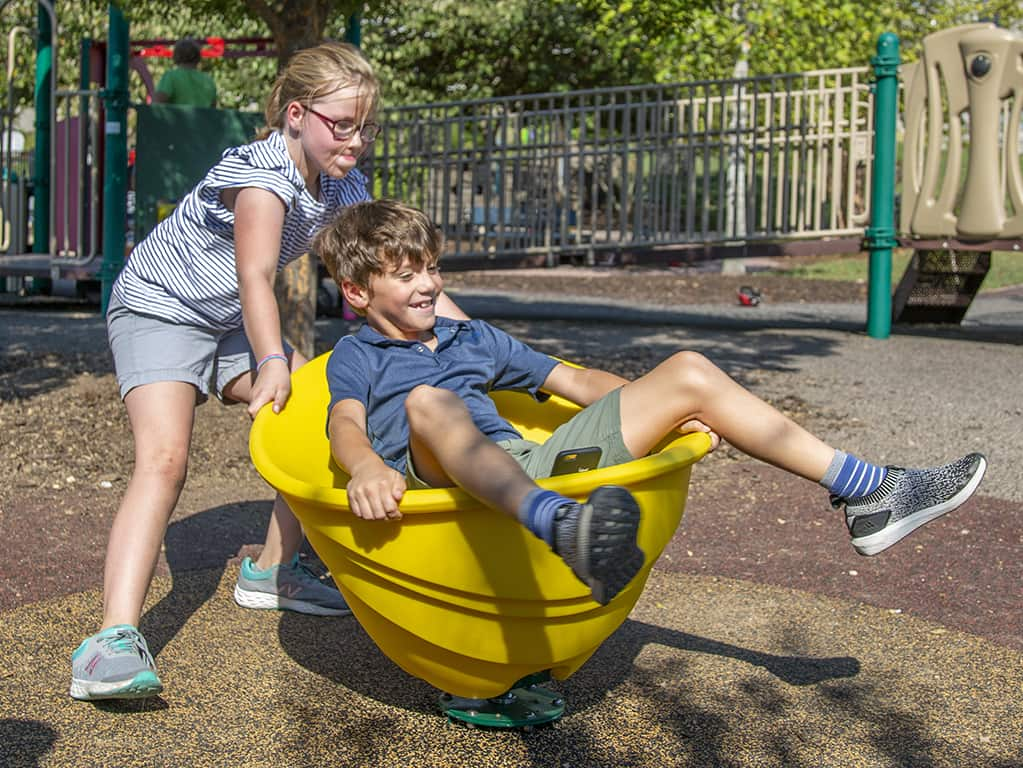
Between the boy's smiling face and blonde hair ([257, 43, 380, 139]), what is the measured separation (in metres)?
0.49

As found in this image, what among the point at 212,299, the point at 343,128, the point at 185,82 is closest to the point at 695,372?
the point at 343,128

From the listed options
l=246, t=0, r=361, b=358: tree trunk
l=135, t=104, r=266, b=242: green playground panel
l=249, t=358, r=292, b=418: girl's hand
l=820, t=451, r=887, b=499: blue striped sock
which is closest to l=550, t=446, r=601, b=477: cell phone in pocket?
l=820, t=451, r=887, b=499: blue striped sock

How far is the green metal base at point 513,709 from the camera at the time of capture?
114 inches

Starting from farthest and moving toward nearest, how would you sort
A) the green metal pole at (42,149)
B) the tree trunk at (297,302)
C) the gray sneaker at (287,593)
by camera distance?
the green metal pole at (42,149), the tree trunk at (297,302), the gray sneaker at (287,593)

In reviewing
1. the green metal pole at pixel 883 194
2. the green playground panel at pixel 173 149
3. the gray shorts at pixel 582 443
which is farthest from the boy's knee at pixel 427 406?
the green metal pole at pixel 883 194

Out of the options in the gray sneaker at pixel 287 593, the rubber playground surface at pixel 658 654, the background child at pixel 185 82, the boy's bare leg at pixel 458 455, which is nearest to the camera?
the boy's bare leg at pixel 458 455

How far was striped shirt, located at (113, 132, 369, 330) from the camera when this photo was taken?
10.6 feet

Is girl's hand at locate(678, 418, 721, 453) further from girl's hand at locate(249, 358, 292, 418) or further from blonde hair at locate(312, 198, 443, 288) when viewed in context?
girl's hand at locate(249, 358, 292, 418)

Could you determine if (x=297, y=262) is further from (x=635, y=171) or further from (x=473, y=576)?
(x=635, y=171)

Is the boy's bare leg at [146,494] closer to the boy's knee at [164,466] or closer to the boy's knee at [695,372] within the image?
the boy's knee at [164,466]

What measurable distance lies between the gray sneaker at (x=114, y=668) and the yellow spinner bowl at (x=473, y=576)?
49cm

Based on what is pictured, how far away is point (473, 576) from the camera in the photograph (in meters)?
2.56

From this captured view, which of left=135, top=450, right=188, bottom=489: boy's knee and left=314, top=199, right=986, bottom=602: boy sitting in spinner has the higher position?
left=314, top=199, right=986, bottom=602: boy sitting in spinner

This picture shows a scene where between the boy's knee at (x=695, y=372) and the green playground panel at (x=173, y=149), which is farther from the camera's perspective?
the green playground panel at (x=173, y=149)
